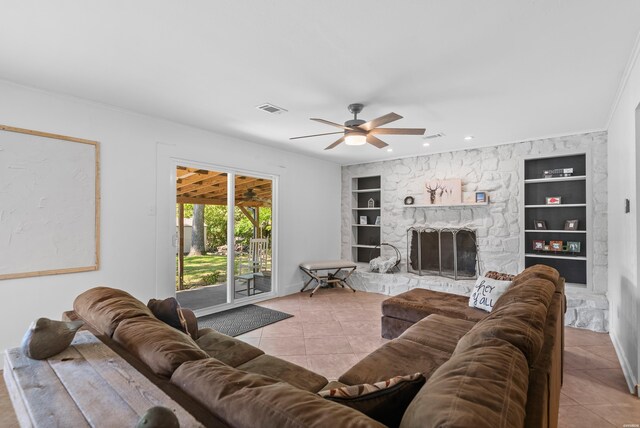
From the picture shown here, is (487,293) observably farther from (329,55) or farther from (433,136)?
(329,55)

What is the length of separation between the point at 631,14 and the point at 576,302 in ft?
10.9

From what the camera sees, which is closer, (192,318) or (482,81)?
(192,318)

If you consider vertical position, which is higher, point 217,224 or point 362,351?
point 217,224

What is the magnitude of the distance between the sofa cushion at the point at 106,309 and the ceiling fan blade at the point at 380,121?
7.39ft

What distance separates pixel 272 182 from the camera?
537cm

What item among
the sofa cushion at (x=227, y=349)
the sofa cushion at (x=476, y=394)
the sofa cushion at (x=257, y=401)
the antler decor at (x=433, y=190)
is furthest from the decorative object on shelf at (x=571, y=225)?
the sofa cushion at (x=257, y=401)

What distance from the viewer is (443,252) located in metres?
5.43

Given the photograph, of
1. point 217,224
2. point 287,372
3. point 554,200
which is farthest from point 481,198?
point 287,372

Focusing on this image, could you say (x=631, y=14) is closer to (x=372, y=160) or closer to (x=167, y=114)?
(x=167, y=114)

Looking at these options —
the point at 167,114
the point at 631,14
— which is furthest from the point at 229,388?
the point at 167,114

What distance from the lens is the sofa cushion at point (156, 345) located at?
1.20 metres

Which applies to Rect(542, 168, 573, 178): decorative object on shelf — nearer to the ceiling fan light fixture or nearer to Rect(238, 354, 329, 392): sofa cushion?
the ceiling fan light fixture

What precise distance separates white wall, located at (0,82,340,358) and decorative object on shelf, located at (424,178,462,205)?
2.71 m

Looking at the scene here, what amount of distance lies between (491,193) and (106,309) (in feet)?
16.7
